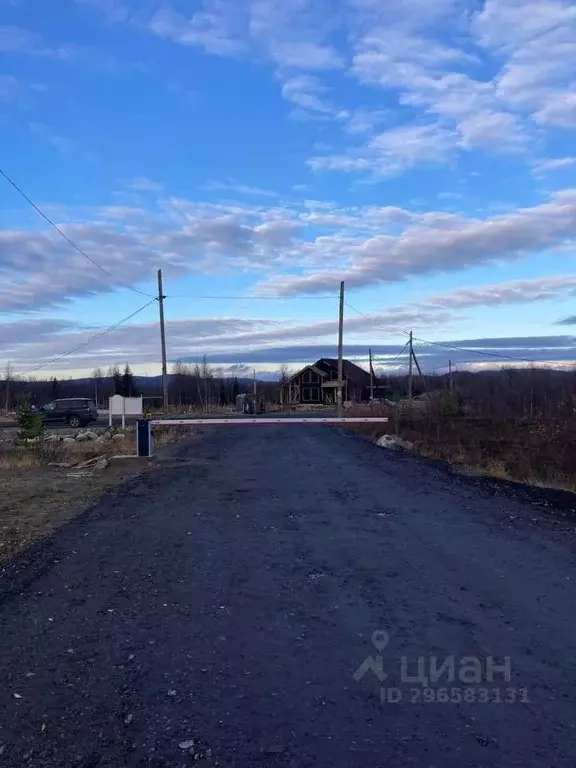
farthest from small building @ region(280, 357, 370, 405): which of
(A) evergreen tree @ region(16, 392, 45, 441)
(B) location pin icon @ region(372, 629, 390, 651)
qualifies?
(B) location pin icon @ region(372, 629, 390, 651)

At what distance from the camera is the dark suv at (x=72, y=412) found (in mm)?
43466

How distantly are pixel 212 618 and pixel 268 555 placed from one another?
2140 mm

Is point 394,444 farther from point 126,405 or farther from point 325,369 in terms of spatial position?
point 325,369

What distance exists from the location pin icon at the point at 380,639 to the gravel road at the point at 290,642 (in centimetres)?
1

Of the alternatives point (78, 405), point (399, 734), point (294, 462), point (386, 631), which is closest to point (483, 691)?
point (399, 734)

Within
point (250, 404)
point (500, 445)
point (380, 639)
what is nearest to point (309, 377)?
point (250, 404)

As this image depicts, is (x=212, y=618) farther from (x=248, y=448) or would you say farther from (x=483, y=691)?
(x=248, y=448)

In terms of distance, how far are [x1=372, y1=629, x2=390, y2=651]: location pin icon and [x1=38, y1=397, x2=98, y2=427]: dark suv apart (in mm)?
41089

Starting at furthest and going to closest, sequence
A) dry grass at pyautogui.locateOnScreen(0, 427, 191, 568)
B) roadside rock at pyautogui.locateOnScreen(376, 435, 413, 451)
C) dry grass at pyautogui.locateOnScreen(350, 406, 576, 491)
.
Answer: roadside rock at pyautogui.locateOnScreen(376, 435, 413, 451), dry grass at pyautogui.locateOnScreen(350, 406, 576, 491), dry grass at pyautogui.locateOnScreen(0, 427, 191, 568)

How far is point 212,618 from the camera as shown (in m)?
5.27

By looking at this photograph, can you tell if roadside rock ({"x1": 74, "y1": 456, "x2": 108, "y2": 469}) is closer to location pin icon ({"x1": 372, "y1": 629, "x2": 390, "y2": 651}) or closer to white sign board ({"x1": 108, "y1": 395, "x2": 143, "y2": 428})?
white sign board ({"x1": 108, "y1": 395, "x2": 143, "y2": 428})

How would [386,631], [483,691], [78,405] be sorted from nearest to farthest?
[483,691] < [386,631] < [78,405]

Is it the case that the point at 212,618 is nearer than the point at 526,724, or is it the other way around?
the point at 526,724

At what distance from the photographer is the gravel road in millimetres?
3338
